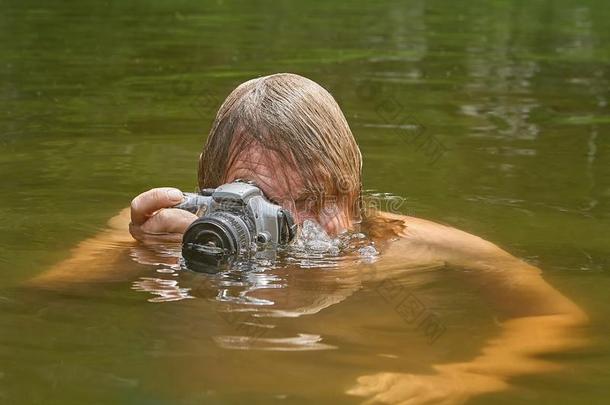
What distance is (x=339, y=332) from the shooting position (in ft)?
10.4

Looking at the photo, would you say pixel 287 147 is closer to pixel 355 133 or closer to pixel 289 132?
pixel 289 132

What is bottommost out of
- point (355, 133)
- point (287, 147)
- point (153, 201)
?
point (355, 133)

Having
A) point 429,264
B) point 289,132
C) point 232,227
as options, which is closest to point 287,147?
point 289,132

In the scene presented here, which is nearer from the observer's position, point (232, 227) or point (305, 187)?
point (232, 227)

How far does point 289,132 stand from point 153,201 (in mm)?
482

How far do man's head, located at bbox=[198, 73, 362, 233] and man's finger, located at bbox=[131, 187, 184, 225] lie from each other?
0.17 m

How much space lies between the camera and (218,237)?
3355 mm

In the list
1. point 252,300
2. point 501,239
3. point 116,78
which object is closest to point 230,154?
point 252,300

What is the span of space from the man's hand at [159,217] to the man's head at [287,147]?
18 centimetres

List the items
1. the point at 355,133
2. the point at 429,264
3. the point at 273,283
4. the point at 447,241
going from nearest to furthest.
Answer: the point at 273,283 → the point at 429,264 → the point at 447,241 → the point at 355,133

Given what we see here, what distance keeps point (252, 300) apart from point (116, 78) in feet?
16.7

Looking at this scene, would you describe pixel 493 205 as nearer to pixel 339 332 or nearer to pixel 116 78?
pixel 339 332

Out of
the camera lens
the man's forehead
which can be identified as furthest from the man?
the camera lens

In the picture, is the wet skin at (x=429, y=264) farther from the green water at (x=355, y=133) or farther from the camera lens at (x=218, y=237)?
the camera lens at (x=218, y=237)
